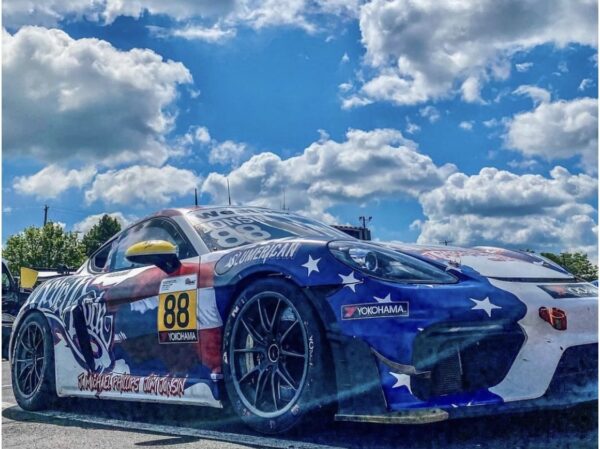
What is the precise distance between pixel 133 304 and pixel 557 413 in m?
2.60

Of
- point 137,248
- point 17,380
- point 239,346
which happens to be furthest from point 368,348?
point 17,380

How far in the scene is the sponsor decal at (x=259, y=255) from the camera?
12.7 feet

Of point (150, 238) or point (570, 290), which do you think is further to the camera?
point (150, 238)

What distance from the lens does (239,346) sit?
3955 mm

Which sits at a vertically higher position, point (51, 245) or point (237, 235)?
point (51, 245)

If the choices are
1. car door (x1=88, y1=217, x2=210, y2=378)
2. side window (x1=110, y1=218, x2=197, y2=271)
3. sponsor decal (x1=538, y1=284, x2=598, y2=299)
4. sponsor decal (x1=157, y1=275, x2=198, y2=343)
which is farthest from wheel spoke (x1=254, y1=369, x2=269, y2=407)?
sponsor decal (x1=538, y1=284, x2=598, y2=299)

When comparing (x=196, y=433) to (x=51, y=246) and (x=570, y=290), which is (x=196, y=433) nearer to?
(x=570, y=290)

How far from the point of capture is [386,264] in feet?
12.1

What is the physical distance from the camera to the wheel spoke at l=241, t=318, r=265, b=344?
12.7ft

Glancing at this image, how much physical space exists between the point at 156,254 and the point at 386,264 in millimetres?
1477

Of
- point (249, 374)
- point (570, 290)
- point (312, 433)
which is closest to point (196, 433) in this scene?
point (249, 374)

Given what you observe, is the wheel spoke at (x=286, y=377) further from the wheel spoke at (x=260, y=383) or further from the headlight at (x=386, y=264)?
the headlight at (x=386, y=264)

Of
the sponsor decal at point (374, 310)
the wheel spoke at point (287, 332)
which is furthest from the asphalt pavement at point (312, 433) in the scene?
the sponsor decal at point (374, 310)

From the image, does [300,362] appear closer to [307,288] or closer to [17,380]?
[307,288]
